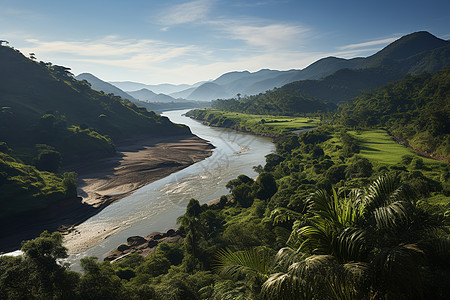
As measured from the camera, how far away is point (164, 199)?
185 feet

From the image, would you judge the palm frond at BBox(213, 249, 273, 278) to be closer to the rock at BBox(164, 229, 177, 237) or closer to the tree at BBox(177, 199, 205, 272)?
the tree at BBox(177, 199, 205, 272)

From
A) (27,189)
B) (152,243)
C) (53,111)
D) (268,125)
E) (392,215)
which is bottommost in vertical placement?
(152,243)

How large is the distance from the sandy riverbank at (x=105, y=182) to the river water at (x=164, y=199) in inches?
90.8

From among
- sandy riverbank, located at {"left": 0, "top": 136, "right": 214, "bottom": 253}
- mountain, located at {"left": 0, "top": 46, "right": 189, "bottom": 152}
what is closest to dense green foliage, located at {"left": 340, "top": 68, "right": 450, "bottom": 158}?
sandy riverbank, located at {"left": 0, "top": 136, "right": 214, "bottom": 253}

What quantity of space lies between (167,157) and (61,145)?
37.8 m

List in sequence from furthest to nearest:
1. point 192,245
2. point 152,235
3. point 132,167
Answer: point 132,167, point 152,235, point 192,245

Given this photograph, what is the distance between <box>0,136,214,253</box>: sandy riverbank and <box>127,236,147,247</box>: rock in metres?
5.75

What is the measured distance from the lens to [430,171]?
47.1 meters

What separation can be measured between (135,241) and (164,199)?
55.0ft

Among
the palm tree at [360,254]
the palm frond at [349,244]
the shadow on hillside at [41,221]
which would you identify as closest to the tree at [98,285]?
the palm tree at [360,254]

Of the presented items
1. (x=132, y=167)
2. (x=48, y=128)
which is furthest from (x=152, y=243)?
(x=48, y=128)

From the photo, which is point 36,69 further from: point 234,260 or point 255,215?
point 234,260

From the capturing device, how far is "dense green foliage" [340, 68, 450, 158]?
71375mm

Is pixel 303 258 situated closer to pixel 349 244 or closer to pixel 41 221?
pixel 349 244
